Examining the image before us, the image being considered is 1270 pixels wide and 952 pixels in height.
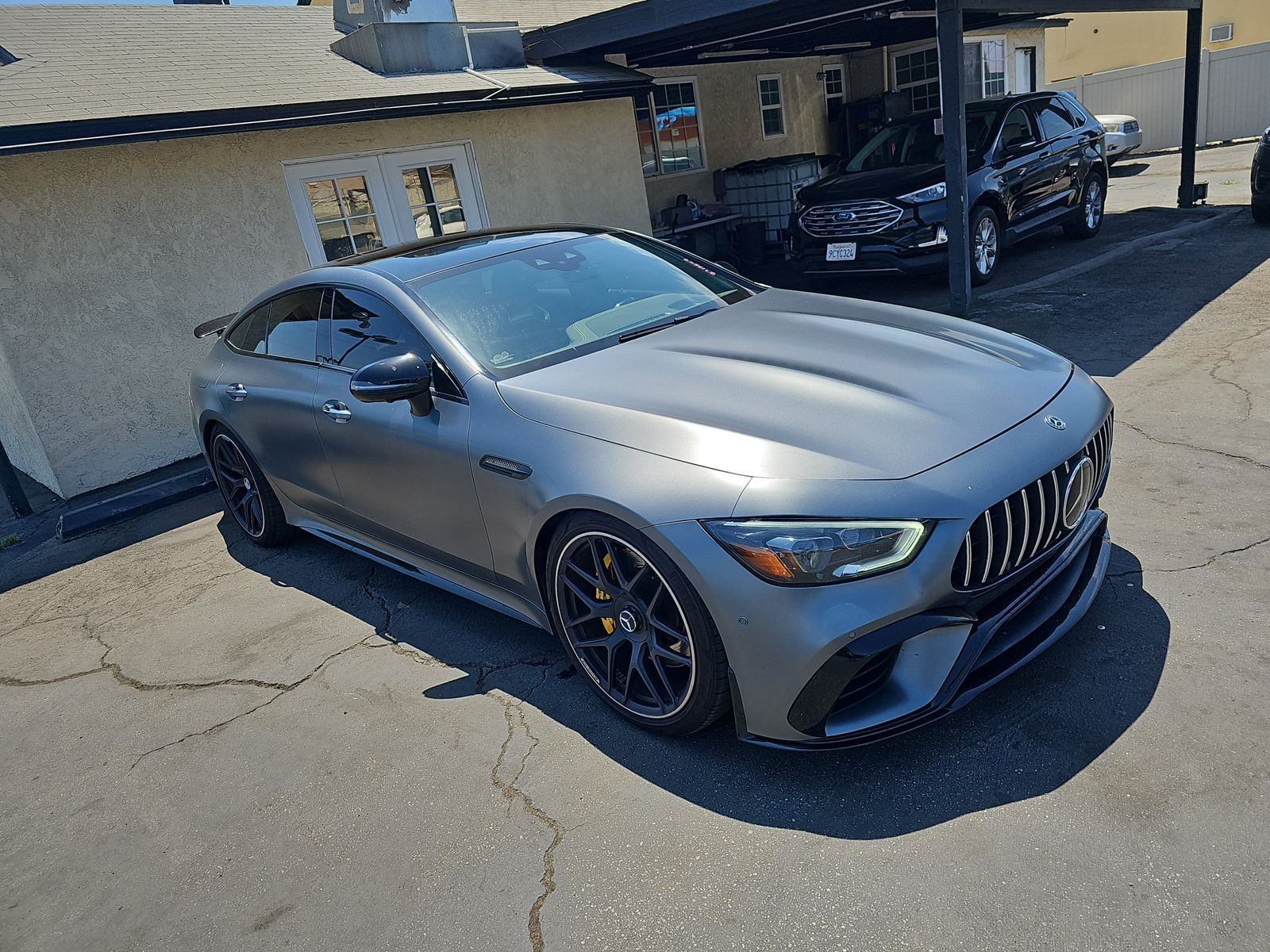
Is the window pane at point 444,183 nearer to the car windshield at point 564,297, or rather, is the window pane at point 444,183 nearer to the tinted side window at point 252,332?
the tinted side window at point 252,332

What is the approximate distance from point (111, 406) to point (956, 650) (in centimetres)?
667

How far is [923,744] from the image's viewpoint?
9.18 feet

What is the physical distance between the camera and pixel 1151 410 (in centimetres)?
521

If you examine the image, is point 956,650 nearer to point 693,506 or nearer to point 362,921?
point 693,506

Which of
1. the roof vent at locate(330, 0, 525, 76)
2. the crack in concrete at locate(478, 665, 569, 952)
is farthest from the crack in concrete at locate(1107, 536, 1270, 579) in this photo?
the roof vent at locate(330, 0, 525, 76)

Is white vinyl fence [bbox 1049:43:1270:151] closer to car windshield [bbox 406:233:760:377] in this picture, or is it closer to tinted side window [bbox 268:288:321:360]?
car windshield [bbox 406:233:760:377]

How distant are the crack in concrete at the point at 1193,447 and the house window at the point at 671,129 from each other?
378 inches

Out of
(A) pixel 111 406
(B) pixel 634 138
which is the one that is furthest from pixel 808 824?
(B) pixel 634 138

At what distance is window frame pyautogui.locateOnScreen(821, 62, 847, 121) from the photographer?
1661 centimetres

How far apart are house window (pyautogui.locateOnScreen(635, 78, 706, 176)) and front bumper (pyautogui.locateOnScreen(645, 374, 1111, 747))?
11672 millimetres

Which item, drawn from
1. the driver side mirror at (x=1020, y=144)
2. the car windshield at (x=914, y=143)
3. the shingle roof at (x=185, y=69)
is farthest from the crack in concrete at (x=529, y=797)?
the driver side mirror at (x=1020, y=144)

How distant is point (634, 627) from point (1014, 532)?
3.86ft

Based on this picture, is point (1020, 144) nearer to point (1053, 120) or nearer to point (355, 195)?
point (1053, 120)

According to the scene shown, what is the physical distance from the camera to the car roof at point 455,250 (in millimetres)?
3971
